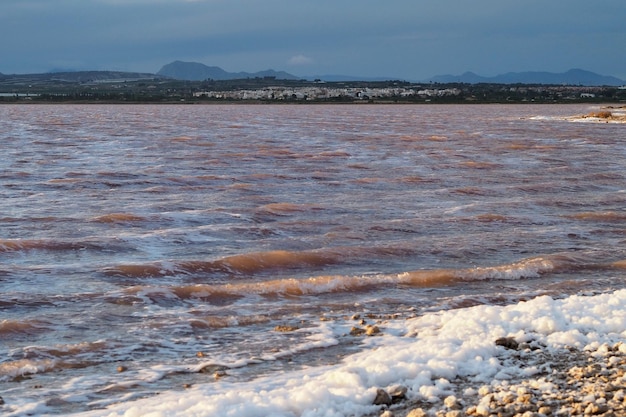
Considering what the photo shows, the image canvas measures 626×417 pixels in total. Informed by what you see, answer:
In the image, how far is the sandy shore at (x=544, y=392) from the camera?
5789mm

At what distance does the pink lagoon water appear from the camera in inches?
281

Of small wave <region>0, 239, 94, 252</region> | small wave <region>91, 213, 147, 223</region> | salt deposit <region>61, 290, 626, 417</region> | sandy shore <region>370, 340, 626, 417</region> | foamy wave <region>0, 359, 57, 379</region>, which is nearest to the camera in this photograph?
sandy shore <region>370, 340, 626, 417</region>

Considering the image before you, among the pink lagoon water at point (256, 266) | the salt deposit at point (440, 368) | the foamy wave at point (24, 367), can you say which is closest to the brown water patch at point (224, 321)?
the pink lagoon water at point (256, 266)

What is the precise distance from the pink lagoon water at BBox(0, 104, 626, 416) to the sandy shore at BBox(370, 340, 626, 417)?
40 cm

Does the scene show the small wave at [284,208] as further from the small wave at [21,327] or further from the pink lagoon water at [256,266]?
the small wave at [21,327]

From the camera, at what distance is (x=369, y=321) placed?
28.5ft

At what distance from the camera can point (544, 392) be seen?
618 centimetres

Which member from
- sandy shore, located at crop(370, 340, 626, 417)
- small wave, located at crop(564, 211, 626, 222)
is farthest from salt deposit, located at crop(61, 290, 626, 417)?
small wave, located at crop(564, 211, 626, 222)

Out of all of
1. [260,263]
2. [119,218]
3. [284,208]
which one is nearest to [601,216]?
[284,208]

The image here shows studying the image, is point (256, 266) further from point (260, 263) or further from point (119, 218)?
point (119, 218)

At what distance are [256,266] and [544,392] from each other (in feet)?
19.4

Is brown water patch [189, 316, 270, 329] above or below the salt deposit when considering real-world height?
below

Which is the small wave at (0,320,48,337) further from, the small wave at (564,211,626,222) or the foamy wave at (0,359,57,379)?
the small wave at (564,211,626,222)

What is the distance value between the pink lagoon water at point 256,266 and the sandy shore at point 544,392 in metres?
0.40
